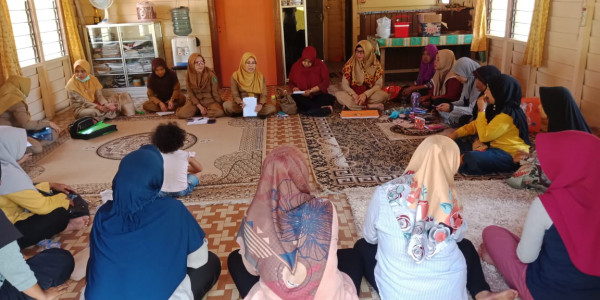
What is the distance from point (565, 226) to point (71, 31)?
6.70m

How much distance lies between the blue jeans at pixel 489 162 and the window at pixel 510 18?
2.56 metres

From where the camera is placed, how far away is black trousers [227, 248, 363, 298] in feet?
6.81

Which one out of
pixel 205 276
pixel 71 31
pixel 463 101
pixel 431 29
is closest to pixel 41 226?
pixel 205 276

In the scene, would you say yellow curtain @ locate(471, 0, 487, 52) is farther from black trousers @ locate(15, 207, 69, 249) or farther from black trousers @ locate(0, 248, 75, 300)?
black trousers @ locate(0, 248, 75, 300)

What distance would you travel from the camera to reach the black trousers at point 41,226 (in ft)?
8.57

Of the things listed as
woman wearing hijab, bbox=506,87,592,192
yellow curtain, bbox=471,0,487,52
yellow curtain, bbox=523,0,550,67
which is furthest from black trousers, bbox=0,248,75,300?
yellow curtain, bbox=471,0,487,52

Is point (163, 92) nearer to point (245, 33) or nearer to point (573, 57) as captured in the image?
point (245, 33)

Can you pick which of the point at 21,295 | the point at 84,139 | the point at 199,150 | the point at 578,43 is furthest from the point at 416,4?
the point at 21,295

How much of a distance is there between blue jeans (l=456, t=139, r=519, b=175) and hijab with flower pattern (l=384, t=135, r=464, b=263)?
172 cm

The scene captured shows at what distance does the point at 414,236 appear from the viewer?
1.84 meters

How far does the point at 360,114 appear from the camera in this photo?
5.35 metres

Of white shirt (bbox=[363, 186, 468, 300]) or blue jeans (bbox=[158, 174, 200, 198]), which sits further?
blue jeans (bbox=[158, 174, 200, 198])

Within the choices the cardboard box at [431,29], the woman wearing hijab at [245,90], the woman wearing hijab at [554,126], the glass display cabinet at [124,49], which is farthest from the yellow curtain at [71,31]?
the woman wearing hijab at [554,126]

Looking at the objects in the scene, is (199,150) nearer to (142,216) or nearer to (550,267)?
(142,216)
